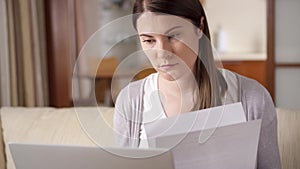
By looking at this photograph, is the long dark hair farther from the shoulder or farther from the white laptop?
the white laptop

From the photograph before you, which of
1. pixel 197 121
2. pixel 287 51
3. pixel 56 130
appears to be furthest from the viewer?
pixel 287 51

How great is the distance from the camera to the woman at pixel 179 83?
0.99 meters

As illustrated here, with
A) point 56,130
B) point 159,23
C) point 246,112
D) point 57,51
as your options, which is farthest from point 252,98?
point 57,51

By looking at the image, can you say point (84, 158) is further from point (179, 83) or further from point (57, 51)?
point (57, 51)

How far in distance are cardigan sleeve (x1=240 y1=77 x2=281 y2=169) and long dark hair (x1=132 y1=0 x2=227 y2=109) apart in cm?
9

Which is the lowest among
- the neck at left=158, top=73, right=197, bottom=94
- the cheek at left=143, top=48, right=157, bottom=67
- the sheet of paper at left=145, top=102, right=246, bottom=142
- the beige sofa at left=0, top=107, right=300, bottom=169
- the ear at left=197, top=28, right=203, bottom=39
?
the beige sofa at left=0, top=107, right=300, bottom=169

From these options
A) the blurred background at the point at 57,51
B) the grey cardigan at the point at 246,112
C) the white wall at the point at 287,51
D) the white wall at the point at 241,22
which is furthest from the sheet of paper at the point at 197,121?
the white wall at the point at 241,22

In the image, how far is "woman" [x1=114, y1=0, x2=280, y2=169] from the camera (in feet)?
3.24

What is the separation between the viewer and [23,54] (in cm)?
246

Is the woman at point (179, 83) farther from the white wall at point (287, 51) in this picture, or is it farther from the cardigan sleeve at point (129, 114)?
the white wall at point (287, 51)

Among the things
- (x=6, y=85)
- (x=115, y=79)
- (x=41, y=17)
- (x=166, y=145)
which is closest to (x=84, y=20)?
(x=41, y=17)

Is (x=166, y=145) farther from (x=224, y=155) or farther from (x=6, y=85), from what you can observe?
(x=6, y=85)

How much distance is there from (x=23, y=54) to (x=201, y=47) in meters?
1.62

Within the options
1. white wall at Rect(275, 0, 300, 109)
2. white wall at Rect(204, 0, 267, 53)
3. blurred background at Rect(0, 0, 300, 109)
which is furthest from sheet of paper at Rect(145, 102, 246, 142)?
white wall at Rect(204, 0, 267, 53)
